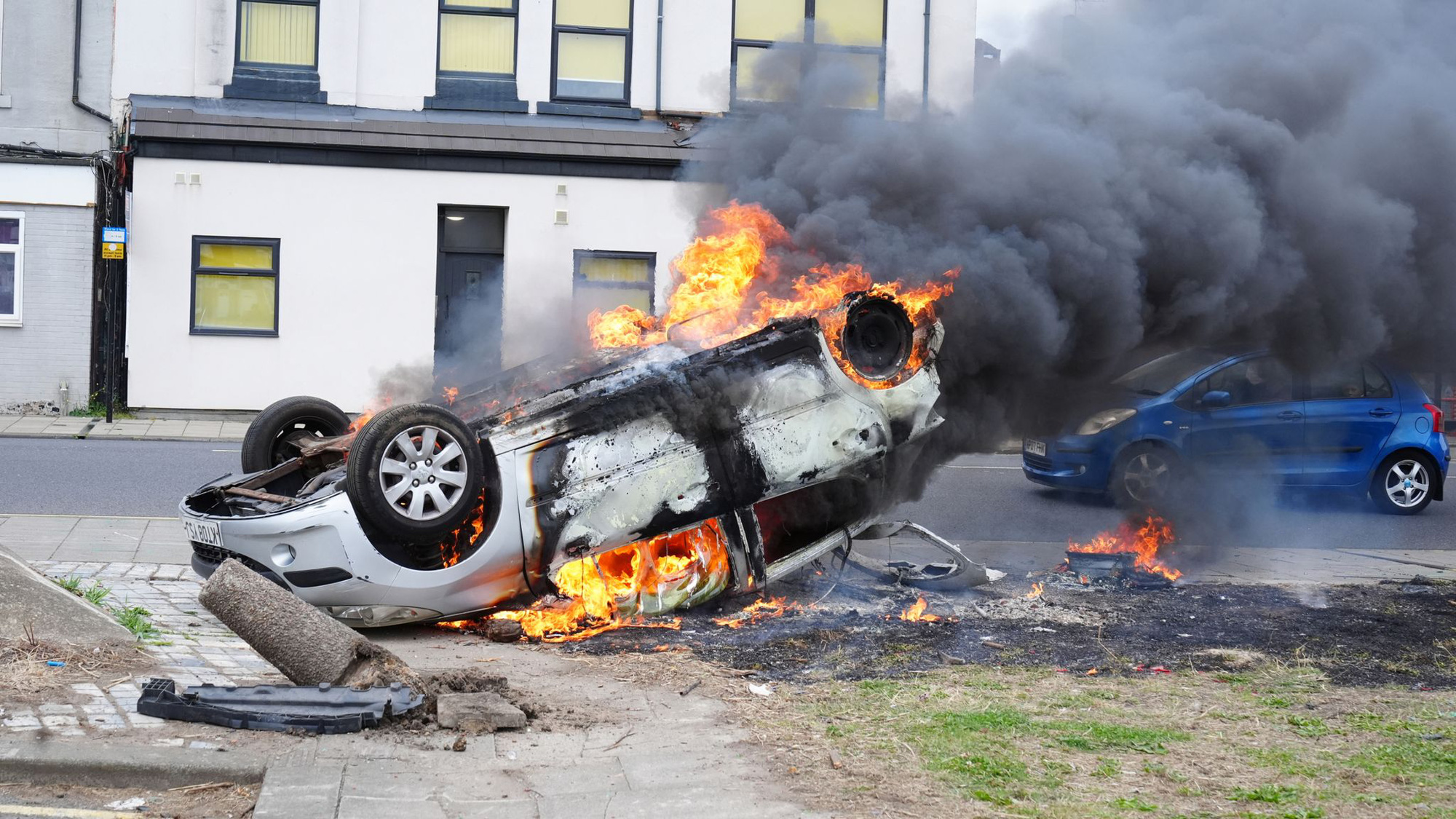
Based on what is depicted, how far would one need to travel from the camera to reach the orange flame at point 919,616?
291 inches

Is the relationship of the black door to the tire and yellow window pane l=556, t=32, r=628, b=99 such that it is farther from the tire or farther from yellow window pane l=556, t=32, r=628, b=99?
the tire

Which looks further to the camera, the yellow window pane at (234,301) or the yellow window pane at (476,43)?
the yellow window pane at (476,43)

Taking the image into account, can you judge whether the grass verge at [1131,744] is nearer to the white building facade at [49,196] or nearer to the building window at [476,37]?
the building window at [476,37]

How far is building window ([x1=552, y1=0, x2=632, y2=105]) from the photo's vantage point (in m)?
19.8

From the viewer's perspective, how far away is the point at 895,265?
7473 millimetres

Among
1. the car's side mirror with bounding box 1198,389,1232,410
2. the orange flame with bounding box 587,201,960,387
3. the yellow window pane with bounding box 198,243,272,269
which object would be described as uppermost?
the yellow window pane with bounding box 198,243,272,269

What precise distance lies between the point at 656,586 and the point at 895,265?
2.34m

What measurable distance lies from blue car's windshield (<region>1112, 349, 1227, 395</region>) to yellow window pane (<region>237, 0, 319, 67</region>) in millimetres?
13290

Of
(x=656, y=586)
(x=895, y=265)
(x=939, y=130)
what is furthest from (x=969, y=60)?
(x=656, y=586)

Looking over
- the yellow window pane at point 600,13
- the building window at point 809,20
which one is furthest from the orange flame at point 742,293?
the yellow window pane at point 600,13

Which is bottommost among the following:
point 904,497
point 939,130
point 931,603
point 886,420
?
point 931,603

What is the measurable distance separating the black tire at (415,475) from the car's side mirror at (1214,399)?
7.98 meters

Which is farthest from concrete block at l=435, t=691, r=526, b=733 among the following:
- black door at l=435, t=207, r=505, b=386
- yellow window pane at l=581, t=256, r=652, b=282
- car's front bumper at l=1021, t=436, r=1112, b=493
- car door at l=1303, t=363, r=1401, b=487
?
black door at l=435, t=207, r=505, b=386

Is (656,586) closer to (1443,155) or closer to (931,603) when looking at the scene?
(931,603)
